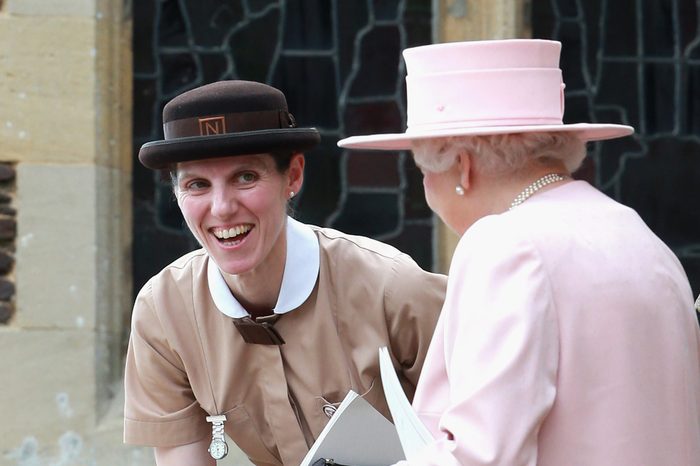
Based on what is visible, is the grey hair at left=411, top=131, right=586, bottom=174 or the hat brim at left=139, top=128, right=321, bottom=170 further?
the hat brim at left=139, top=128, right=321, bottom=170

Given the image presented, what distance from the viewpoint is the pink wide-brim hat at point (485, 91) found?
2.59 meters

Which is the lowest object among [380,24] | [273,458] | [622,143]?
[273,458]

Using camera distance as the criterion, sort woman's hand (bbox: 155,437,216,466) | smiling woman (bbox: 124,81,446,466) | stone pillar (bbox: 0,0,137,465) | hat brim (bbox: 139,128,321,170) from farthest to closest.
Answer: stone pillar (bbox: 0,0,137,465) → woman's hand (bbox: 155,437,216,466) → smiling woman (bbox: 124,81,446,466) → hat brim (bbox: 139,128,321,170)

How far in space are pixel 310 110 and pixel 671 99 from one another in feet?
4.78

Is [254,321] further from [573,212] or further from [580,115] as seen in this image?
[580,115]

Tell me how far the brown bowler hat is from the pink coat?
0.98 metres

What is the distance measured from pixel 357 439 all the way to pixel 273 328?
65 centimetres

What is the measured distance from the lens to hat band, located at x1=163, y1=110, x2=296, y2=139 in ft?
11.0

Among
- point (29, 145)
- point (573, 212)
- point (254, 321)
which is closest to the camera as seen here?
point (573, 212)

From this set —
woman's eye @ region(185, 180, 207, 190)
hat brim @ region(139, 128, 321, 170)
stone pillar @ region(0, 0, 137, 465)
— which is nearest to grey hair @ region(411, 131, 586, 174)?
hat brim @ region(139, 128, 321, 170)

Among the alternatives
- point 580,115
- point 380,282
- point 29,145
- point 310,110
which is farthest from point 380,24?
point 380,282

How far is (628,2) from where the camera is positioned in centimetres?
604

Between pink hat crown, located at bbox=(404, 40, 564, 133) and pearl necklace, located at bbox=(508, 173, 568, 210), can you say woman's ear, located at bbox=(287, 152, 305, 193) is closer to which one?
pink hat crown, located at bbox=(404, 40, 564, 133)

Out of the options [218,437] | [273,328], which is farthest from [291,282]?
[218,437]
